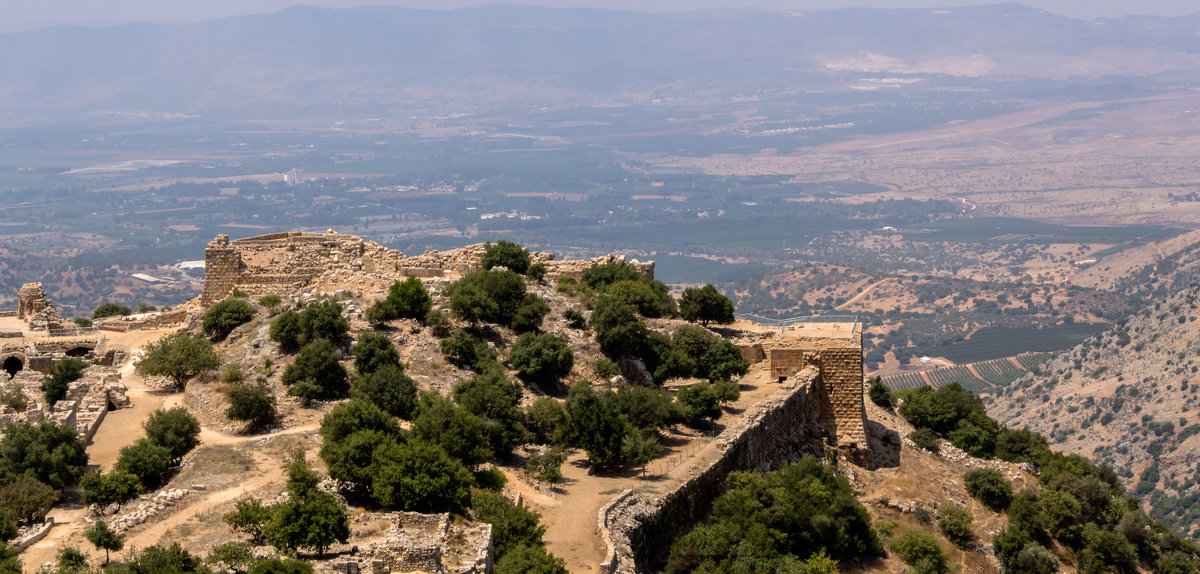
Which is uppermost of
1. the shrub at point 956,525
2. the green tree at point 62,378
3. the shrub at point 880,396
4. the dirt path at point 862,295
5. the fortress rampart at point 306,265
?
the fortress rampart at point 306,265

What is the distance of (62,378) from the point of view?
34.4 metres

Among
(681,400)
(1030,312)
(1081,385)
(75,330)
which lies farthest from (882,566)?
(1030,312)

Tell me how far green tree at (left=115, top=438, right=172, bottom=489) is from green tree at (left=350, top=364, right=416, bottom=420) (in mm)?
4865

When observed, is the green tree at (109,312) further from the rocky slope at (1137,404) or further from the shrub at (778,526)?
the rocky slope at (1137,404)

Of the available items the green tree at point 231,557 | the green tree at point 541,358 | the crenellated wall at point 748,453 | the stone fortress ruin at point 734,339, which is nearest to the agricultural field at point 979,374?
the stone fortress ruin at point 734,339

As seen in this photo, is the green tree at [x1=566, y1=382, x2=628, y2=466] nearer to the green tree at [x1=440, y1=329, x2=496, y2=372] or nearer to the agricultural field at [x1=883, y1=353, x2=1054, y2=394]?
the green tree at [x1=440, y1=329, x2=496, y2=372]

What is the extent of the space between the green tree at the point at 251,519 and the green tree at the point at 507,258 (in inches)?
801

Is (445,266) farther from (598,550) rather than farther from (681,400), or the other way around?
(598,550)

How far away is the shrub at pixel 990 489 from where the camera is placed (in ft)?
114

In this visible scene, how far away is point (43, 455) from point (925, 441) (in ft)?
76.1

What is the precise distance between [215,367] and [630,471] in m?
11.8

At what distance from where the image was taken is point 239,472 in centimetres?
2658

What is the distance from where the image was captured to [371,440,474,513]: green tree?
78.8 feet

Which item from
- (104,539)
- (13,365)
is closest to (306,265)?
(13,365)
